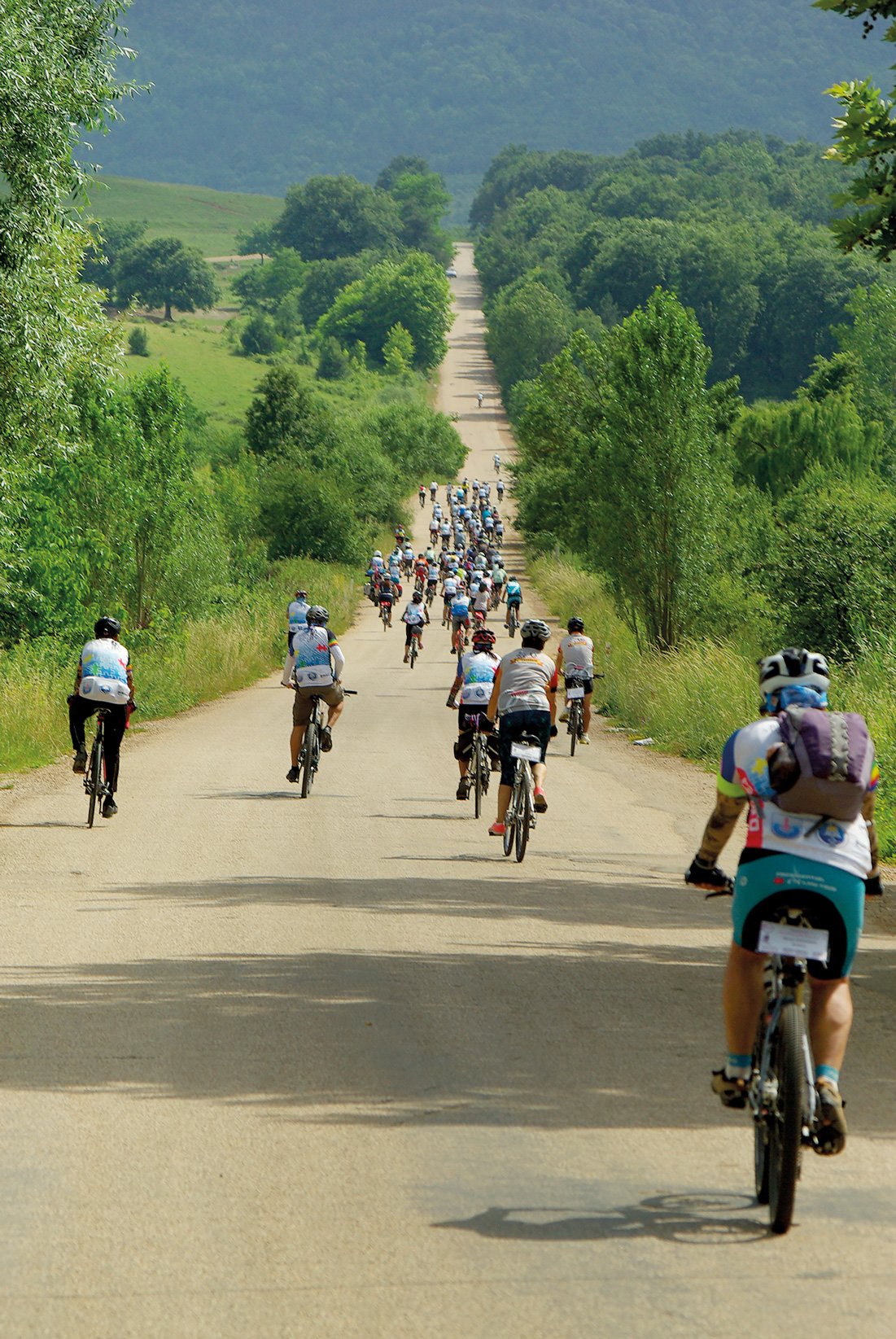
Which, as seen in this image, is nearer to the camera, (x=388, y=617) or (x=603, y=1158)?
(x=603, y=1158)

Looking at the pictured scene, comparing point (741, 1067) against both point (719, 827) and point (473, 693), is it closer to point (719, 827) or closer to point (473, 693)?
point (719, 827)

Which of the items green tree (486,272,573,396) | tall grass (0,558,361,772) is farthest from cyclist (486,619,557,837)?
green tree (486,272,573,396)

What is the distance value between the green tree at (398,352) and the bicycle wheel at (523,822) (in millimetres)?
138679

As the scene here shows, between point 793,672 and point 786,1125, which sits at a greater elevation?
point 793,672

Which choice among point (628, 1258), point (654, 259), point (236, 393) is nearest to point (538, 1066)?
point (628, 1258)

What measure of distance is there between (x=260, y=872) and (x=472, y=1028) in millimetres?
4825

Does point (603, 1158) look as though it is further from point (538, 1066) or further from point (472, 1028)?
point (472, 1028)

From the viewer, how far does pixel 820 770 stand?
4723 mm

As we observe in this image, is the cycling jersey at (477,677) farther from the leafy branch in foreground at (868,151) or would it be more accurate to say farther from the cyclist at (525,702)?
the leafy branch in foreground at (868,151)

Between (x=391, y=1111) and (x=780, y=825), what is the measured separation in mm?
2022

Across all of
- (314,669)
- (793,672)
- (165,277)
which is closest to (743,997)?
(793,672)

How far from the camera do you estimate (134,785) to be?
1730 cm

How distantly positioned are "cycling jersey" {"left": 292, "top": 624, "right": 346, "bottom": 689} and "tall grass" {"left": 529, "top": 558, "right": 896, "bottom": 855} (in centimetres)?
555

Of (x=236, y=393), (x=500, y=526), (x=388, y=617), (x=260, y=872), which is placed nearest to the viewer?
(x=260, y=872)
